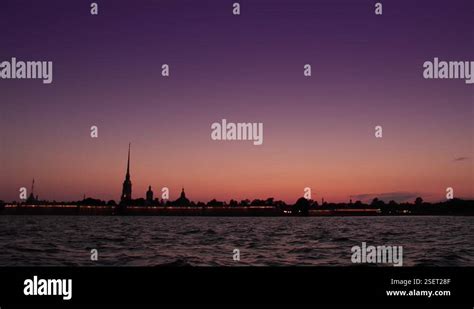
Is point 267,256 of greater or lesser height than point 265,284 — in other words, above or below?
below

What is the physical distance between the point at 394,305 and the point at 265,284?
3.50 meters

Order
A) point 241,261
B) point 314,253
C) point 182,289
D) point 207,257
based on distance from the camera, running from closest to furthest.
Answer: point 182,289 < point 241,261 < point 207,257 < point 314,253

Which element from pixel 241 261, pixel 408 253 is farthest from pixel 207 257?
pixel 408 253

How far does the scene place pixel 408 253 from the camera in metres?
46.0

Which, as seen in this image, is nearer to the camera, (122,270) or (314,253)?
(122,270)

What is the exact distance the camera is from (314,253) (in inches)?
1768

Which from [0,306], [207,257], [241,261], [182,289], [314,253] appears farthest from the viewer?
[314,253]

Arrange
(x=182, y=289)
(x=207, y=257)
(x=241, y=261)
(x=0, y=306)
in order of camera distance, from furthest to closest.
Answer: (x=207, y=257) < (x=241, y=261) < (x=182, y=289) < (x=0, y=306)

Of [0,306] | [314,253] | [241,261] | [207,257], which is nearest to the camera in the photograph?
[0,306]

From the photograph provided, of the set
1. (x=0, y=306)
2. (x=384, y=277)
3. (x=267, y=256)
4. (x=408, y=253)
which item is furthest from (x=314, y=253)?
(x=0, y=306)

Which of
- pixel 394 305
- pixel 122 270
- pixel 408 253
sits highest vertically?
pixel 122 270

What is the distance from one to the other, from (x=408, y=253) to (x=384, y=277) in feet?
115

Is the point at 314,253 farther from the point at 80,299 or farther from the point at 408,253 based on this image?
the point at 80,299

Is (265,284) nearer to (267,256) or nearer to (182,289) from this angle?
(182,289)
